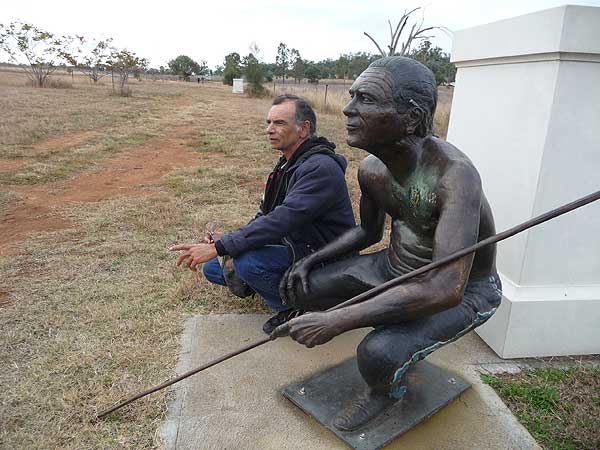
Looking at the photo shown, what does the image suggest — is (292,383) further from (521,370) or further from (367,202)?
(521,370)

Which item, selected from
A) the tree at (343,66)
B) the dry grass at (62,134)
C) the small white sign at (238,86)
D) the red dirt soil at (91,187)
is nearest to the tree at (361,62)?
the tree at (343,66)

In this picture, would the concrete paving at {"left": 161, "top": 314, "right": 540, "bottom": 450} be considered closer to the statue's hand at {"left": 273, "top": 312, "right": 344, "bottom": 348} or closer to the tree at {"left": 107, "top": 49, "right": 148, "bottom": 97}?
the statue's hand at {"left": 273, "top": 312, "right": 344, "bottom": 348}

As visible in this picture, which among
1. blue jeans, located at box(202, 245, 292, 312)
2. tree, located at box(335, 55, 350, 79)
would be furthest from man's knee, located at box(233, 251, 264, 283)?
tree, located at box(335, 55, 350, 79)

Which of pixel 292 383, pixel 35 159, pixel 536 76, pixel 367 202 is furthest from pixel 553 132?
pixel 35 159

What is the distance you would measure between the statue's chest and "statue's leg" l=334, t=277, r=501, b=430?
366 millimetres

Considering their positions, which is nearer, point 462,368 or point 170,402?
point 170,402

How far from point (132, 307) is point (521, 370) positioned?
223cm

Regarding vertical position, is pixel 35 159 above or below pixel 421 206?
below

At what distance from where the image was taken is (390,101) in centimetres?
169

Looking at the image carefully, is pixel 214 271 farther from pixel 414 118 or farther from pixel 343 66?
pixel 343 66

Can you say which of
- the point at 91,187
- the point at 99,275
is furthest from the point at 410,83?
the point at 91,187

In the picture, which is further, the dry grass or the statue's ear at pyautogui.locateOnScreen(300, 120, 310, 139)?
the dry grass

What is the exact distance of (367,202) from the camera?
87.4 inches

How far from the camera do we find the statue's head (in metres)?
1.68
